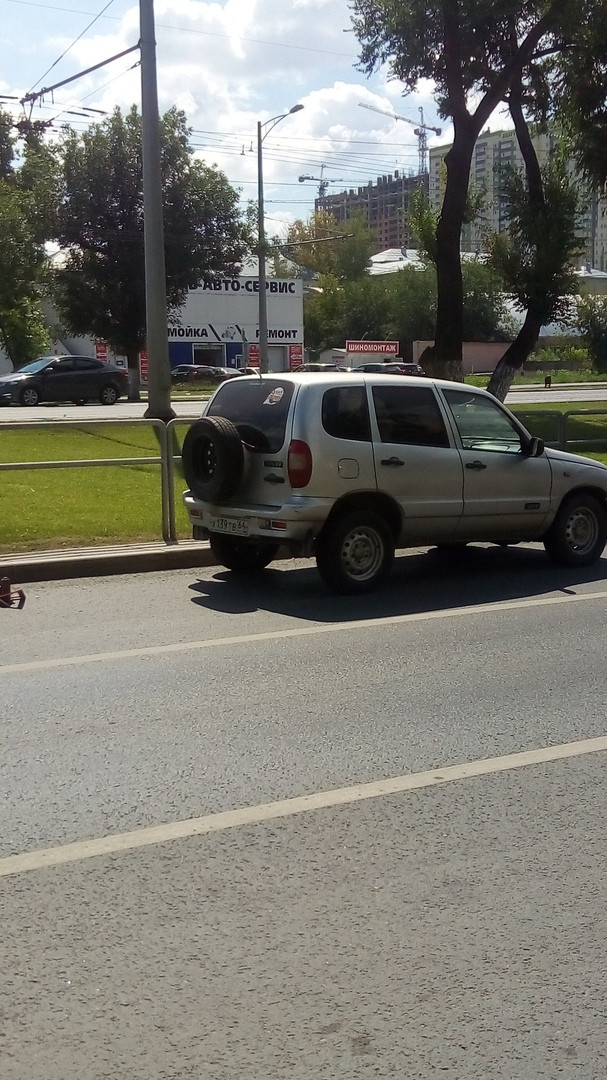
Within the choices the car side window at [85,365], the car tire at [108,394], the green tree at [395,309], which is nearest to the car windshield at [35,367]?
the car side window at [85,365]

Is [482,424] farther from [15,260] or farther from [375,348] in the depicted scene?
[375,348]

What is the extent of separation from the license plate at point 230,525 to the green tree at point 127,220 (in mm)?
35356

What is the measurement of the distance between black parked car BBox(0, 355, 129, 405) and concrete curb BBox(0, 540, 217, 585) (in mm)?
24845

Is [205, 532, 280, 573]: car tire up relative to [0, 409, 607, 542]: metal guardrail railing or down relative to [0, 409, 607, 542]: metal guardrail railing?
down

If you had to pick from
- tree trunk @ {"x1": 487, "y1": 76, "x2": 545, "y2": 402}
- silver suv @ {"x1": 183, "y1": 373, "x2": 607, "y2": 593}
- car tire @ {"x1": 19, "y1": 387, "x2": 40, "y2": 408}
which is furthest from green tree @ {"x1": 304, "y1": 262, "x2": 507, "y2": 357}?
silver suv @ {"x1": 183, "y1": 373, "x2": 607, "y2": 593}

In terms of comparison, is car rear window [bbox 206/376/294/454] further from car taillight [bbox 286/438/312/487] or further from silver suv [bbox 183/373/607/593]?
car taillight [bbox 286/438/312/487]

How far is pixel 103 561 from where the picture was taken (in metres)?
9.93

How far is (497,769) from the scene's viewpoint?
5.13 meters

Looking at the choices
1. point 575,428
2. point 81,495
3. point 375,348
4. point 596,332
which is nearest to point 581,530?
A: point 81,495

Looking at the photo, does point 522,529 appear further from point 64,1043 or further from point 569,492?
point 64,1043

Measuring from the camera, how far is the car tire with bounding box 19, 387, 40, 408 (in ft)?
113

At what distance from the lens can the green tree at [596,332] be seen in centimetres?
5503

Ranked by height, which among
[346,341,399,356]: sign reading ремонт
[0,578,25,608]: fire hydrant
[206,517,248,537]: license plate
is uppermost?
[346,341,399,356]: sign reading ремонт

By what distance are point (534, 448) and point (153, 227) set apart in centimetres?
1017
